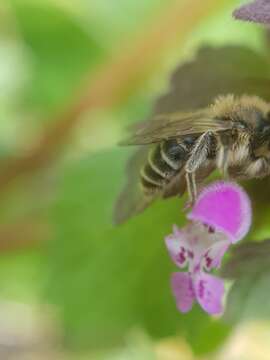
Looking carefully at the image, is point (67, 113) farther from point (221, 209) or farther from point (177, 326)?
point (221, 209)

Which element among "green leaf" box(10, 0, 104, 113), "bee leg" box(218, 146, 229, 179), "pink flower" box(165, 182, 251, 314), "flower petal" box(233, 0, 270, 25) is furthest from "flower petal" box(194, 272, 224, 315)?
"green leaf" box(10, 0, 104, 113)

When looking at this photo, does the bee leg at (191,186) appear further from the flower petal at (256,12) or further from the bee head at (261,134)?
the flower petal at (256,12)

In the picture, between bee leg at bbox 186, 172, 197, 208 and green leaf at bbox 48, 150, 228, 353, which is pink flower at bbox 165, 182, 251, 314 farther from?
green leaf at bbox 48, 150, 228, 353

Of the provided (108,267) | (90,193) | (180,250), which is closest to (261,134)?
(180,250)

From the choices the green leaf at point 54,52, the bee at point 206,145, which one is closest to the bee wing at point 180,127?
the bee at point 206,145

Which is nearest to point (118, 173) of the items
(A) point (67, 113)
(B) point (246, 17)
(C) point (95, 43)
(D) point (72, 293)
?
(D) point (72, 293)

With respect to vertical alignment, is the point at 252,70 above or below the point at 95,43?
below
